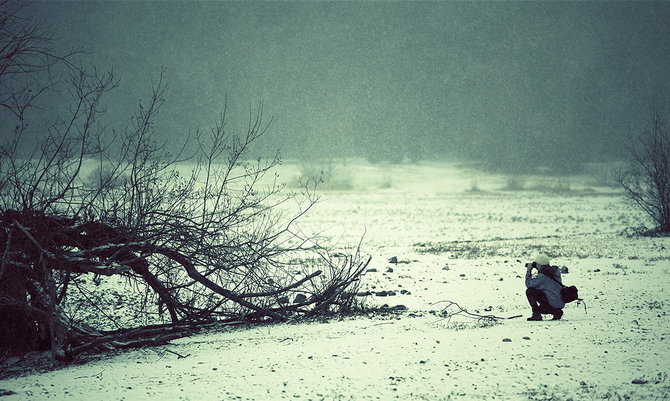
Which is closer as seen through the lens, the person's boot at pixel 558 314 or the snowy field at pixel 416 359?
the snowy field at pixel 416 359

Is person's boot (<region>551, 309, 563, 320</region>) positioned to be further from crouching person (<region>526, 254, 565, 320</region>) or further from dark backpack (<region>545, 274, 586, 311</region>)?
dark backpack (<region>545, 274, 586, 311</region>)

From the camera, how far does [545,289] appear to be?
10125 mm

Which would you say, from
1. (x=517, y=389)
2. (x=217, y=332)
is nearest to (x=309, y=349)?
(x=217, y=332)

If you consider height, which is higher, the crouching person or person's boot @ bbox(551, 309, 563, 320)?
the crouching person

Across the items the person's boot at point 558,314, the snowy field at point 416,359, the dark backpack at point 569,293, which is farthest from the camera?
the person's boot at point 558,314

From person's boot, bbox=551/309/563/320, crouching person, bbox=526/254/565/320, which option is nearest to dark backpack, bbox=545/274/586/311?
crouching person, bbox=526/254/565/320

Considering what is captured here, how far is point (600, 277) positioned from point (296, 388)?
37.3 ft

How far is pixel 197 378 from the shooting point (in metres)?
7.84

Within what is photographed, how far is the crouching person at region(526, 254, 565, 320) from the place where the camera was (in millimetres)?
10016

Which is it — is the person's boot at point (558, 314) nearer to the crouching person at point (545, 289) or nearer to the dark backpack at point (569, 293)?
the crouching person at point (545, 289)

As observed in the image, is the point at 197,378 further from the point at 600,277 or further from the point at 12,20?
the point at 600,277

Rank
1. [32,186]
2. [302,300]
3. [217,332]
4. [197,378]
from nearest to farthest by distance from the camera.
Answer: [197,378]
[32,186]
[217,332]
[302,300]

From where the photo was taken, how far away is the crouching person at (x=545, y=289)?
1002 centimetres

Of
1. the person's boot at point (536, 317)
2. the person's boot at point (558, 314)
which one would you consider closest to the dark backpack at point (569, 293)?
the person's boot at point (558, 314)
